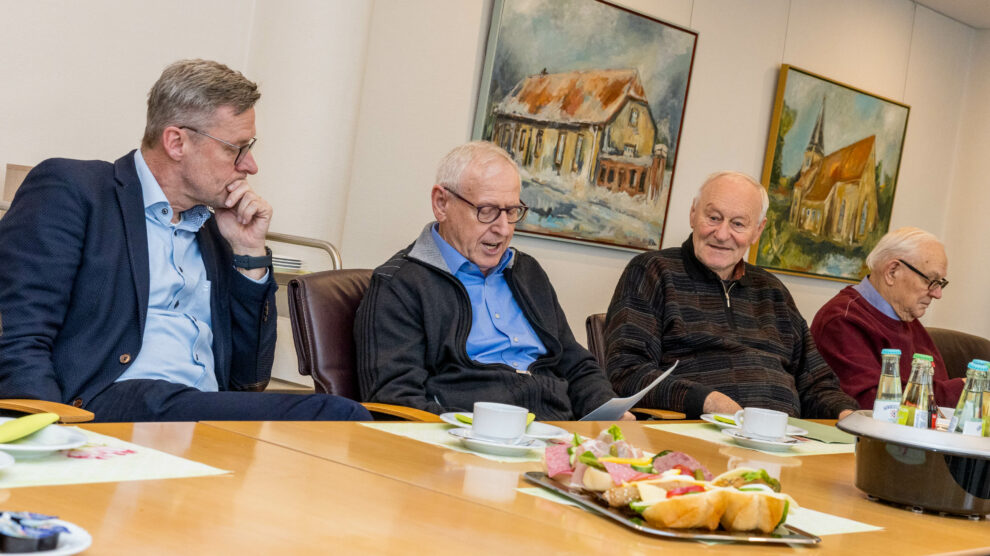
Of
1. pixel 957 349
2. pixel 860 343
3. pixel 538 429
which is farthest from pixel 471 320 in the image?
pixel 957 349

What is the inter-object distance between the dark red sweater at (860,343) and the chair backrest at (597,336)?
35.5 inches

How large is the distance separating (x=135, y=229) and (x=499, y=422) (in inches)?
39.7

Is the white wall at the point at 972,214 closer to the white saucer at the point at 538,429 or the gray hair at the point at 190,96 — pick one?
the gray hair at the point at 190,96

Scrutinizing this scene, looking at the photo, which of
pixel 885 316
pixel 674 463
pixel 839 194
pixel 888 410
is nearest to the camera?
pixel 674 463

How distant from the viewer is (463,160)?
284 centimetres

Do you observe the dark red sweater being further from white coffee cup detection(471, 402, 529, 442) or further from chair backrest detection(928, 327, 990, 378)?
white coffee cup detection(471, 402, 529, 442)

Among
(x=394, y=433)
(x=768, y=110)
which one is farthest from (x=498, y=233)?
(x=768, y=110)

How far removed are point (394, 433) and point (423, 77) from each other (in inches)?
113

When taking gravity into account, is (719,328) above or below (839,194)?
below

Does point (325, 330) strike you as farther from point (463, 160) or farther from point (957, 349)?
point (957, 349)

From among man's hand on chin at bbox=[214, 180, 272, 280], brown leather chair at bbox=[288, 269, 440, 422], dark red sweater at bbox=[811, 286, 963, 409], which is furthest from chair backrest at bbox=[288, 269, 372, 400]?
dark red sweater at bbox=[811, 286, 963, 409]

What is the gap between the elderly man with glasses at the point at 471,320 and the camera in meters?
2.52

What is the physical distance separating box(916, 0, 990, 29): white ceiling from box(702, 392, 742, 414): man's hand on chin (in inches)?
184

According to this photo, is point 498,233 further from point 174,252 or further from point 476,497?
point 476,497
